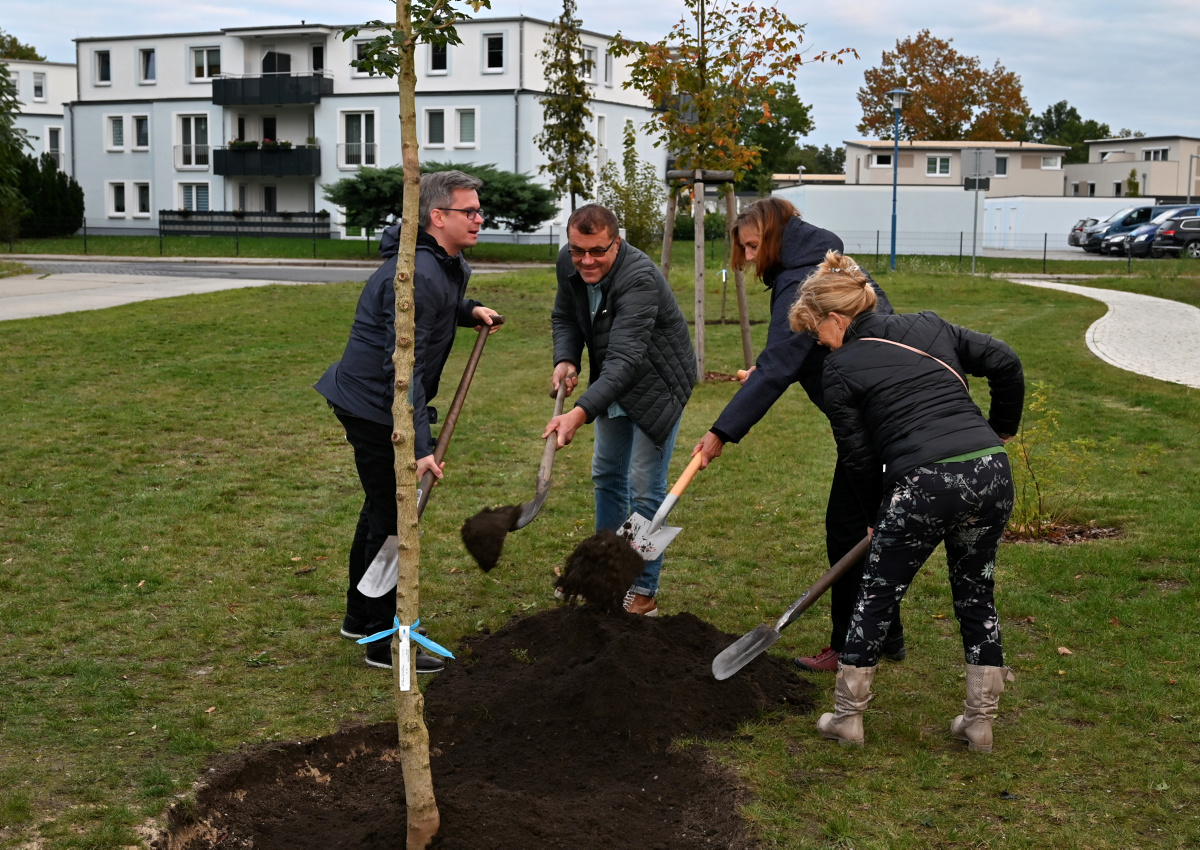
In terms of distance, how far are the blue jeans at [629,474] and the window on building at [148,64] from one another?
51434 millimetres

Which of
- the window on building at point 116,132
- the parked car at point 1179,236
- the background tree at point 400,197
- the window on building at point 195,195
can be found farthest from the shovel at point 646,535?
the window on building at point 116,132

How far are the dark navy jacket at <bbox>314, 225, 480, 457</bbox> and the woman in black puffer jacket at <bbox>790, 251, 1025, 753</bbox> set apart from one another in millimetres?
1441

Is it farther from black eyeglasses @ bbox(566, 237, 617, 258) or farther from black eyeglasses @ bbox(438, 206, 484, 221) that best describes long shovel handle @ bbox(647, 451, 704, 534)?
black eyeglasses @ bbox(438, 206, 484, 221)

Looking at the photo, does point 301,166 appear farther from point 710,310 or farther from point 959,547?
A: point 959,547

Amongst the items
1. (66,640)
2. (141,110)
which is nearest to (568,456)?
(66,640)

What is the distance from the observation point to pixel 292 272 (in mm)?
27562

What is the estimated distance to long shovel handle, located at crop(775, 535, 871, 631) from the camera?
4.34 m

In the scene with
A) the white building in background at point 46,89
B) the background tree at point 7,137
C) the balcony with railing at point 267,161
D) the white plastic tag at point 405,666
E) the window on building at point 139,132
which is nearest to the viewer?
the white plastic tag at point 405,666

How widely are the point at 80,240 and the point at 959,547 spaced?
142 ft

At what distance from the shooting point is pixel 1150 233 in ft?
120

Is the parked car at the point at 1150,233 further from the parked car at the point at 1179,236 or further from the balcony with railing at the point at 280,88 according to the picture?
the balcony with railing at the point at 280,88

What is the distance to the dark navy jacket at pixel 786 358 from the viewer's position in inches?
175

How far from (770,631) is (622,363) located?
1285 millimetres

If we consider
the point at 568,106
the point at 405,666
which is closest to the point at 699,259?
the point at 405,666
